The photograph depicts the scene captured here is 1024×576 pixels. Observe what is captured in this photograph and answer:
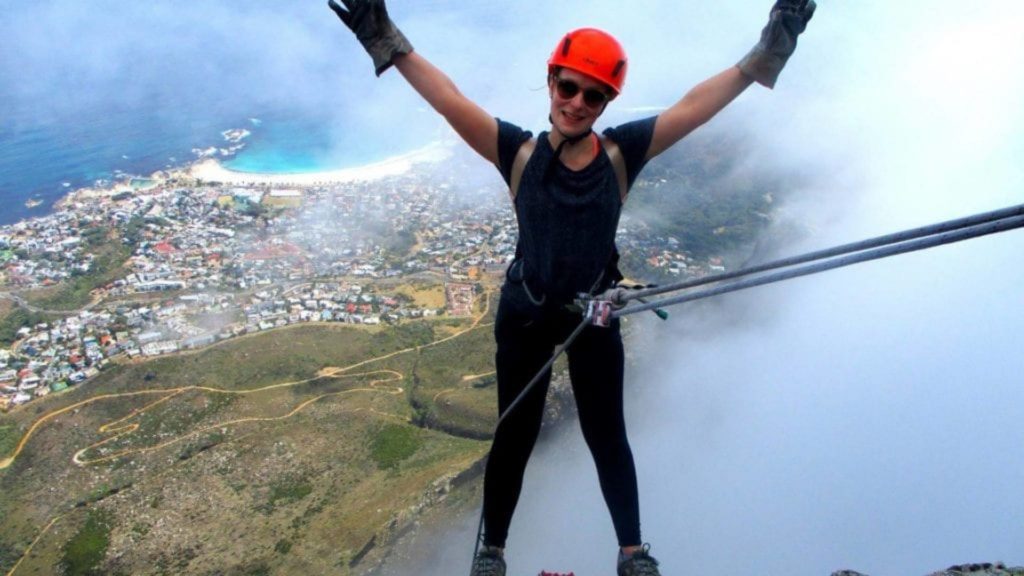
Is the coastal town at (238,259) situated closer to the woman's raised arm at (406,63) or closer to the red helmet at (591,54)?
the woman's raised arm at (406,63)

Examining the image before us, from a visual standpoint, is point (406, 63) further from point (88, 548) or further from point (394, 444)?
point (394, 444)

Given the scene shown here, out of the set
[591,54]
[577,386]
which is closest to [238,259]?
[577,386]

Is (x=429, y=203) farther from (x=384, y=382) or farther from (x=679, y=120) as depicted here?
(x=679, y=120)

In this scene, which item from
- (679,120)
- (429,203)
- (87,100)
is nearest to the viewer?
(679,120)

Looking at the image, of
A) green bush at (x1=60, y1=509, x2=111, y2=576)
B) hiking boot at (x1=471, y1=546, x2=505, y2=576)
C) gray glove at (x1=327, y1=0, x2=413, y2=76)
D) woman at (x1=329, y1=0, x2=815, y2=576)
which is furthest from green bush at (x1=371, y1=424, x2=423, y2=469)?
gray glove at (x1=327, y1=0, x2=413, y2=76)

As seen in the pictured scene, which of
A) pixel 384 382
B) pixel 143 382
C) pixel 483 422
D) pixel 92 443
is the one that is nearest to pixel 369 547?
pixel 483 422
